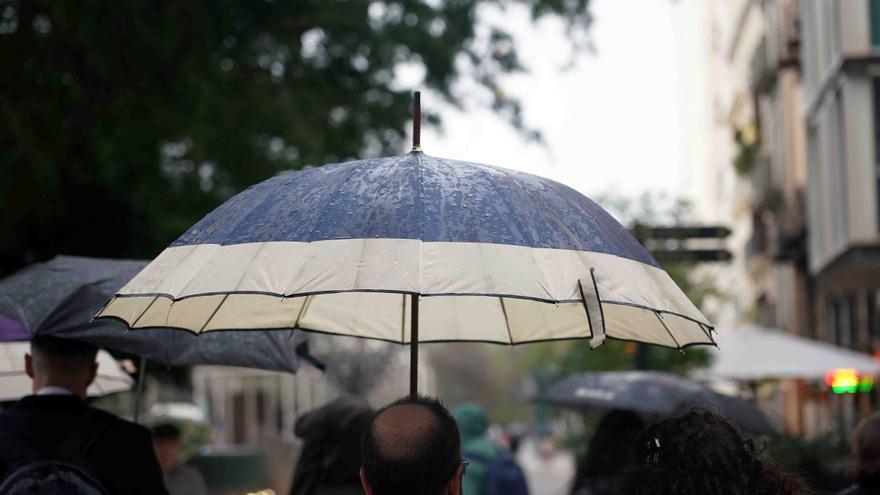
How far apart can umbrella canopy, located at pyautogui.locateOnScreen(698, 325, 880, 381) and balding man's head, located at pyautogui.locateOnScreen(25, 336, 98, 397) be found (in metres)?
12.6

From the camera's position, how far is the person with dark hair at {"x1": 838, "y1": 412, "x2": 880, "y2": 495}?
5.85m

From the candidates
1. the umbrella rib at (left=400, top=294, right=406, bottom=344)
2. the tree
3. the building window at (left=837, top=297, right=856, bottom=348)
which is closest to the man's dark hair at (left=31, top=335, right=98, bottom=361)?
the umbrella rib at (left=400, top=294, right=406, bottom=344)

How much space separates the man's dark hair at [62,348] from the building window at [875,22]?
18.2 meters

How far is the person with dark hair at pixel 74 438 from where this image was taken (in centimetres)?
484

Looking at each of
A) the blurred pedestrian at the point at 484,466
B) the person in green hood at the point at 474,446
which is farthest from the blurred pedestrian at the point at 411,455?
the person in green hood at the point at 474,446

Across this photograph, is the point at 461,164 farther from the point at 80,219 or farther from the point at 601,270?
the point at 80,219

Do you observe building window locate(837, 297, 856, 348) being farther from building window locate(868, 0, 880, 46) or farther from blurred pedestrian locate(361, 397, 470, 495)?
blurred pedestrian locate(361, 397, 470, 495)

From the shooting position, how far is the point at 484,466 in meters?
9.15

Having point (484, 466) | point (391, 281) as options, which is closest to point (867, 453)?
point (391, 281)

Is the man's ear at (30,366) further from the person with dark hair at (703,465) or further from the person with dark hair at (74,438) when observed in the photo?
the person with dark hair at (703,465)

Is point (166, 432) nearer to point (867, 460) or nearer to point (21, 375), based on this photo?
point (21, 375)

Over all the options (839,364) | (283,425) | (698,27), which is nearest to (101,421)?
(839,364)

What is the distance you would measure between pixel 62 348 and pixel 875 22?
18.4 m

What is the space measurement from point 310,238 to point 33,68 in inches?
353
